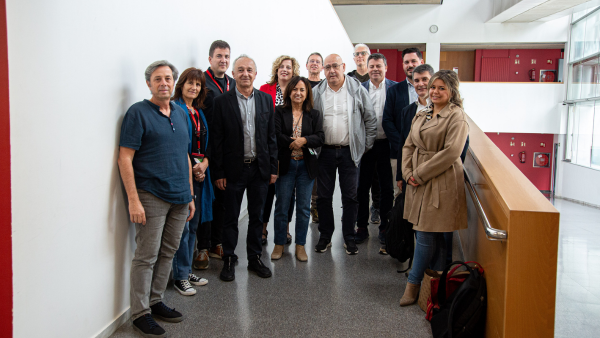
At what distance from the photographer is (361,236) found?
3969 millimetres

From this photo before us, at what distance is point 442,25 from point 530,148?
4.46m

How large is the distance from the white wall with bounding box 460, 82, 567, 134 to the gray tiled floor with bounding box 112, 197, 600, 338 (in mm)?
9526

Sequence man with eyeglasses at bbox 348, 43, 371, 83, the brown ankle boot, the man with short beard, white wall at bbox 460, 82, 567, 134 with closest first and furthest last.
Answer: the brown ankle boot < the man with short beard < man with eyeglasses at bbox 348, 43, 371, 83 < white wall at bbox 460, 82, 567, 134

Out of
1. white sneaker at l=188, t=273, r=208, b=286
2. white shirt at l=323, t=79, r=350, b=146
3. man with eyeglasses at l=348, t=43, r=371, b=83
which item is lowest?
white sneaker at l=188, t=273, r=208, b=286

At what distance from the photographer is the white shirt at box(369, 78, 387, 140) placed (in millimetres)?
3844

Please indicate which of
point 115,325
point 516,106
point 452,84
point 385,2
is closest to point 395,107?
point 452,84

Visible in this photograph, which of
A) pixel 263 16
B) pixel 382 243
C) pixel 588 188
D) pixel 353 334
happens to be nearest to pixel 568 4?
pixel 588 188

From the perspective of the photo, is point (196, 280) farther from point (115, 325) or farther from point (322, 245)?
point (322, 245)

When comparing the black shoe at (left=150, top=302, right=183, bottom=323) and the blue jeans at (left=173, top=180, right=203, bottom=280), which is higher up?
the blue jeans at (left=173, top=180, right=203, bottom=280)

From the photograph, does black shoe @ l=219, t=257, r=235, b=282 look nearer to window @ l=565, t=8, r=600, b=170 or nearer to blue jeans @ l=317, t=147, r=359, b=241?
blue jeans @ l=317, t=147, r=359, b=241

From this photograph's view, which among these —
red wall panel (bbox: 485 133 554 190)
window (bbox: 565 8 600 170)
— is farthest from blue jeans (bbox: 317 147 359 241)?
red wall panel (bbox: 485 133 554 190)

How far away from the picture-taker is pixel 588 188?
33.6 ft

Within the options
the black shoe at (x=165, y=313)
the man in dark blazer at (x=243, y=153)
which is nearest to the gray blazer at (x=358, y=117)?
the man in dark blazer at (x=243, y=153)

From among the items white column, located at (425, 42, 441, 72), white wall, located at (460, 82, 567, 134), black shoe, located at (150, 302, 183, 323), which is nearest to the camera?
black shoe, located at (150, 302, 183, 323)
